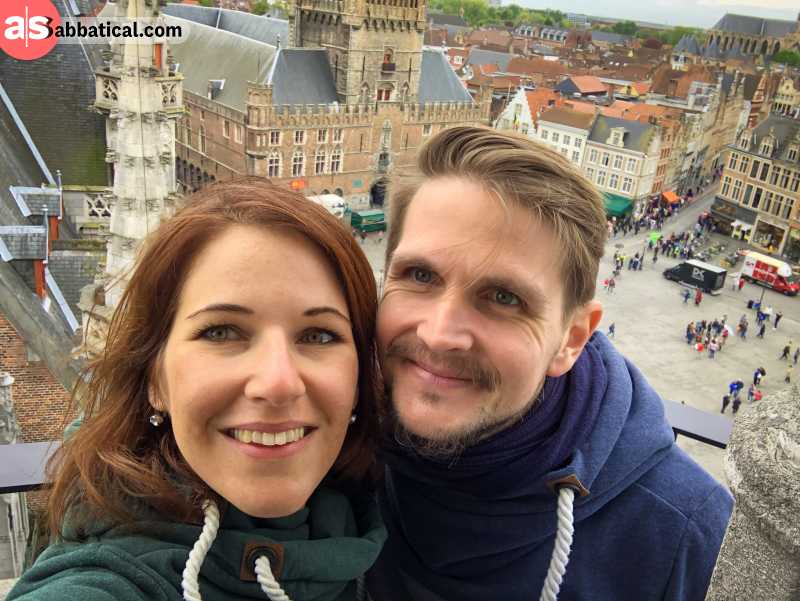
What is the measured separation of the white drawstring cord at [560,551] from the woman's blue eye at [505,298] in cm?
65

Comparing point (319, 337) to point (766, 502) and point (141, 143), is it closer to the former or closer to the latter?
point (766, 502)

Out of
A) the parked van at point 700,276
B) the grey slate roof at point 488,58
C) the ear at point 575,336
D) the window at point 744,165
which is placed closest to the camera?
the ear at point 575,336

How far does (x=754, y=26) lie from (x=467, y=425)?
12178cm

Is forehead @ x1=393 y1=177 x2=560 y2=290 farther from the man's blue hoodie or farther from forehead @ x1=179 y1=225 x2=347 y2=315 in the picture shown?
the man's blue hoodie

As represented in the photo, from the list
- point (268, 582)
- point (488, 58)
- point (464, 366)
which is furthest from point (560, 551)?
point (488, 58)

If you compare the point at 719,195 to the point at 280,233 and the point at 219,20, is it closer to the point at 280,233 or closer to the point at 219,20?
the point at 219,20

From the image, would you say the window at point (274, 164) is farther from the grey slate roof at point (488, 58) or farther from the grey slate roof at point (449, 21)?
the grey slate roof at point (449, 21)

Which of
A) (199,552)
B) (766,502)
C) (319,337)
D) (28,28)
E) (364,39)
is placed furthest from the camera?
(364,39)

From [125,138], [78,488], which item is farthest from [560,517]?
[125,138]

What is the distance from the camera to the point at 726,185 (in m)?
43.3

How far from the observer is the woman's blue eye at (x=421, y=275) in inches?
101

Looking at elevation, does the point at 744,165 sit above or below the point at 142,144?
below

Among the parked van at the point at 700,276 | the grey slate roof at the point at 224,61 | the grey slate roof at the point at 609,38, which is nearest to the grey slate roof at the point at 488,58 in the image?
the grey slate roof at the point at 224,61

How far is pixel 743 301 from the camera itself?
32406mm
